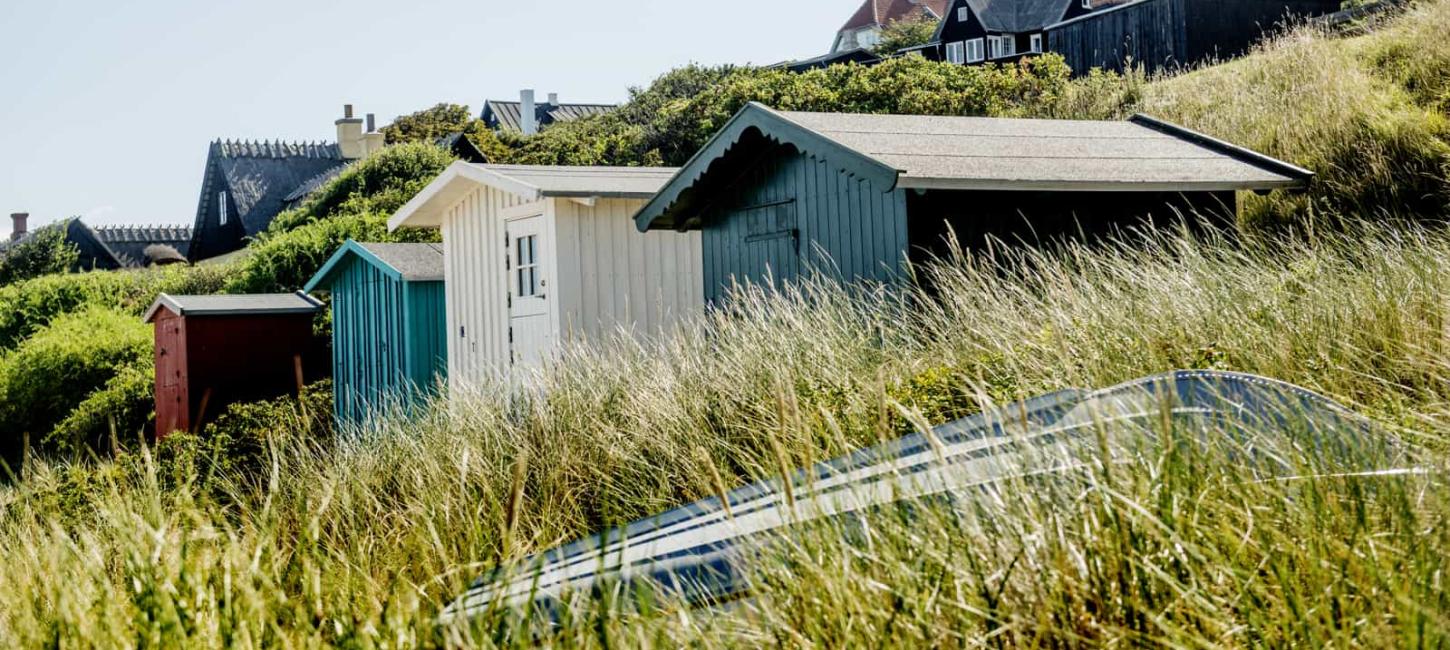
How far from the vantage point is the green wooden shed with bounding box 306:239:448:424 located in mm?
15289

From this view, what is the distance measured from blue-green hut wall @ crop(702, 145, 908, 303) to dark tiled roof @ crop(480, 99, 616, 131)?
1604 inches

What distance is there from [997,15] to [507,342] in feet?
120

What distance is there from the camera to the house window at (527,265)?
13133 millimetres

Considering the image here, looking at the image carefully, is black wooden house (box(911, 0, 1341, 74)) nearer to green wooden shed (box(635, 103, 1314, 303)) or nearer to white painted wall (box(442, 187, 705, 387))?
white painted wall (box(442, 187, 705, 387))

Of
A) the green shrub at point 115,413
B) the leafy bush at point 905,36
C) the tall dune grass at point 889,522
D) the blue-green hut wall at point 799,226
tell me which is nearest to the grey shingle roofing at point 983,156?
the blue-green hut wall at point 799,226

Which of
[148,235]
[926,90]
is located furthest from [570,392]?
[148,235]

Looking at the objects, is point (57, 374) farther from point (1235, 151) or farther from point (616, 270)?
point (1235, 151)

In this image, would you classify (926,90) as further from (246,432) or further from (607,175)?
(246,432)

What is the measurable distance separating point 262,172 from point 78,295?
16.7 meters

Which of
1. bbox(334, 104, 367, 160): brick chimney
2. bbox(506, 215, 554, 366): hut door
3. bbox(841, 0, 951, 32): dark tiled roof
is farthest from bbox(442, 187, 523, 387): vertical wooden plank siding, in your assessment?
bbox(841, 0, 951, 32): dark tiled roof

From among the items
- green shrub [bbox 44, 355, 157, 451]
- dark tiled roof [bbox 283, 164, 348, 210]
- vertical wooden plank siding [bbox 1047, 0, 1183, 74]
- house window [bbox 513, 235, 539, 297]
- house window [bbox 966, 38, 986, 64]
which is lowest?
green shrub [bbox 44, 355, 157, 451]

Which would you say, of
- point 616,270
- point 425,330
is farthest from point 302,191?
point 616,270

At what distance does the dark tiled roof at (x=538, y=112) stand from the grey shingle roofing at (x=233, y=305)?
114ft

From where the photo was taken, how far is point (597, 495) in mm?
6195
